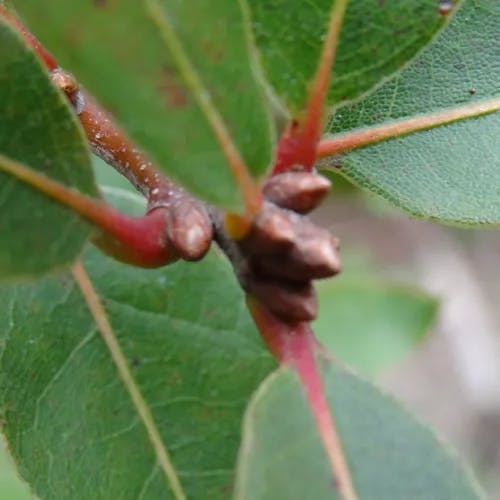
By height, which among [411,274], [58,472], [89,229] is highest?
[89,229]

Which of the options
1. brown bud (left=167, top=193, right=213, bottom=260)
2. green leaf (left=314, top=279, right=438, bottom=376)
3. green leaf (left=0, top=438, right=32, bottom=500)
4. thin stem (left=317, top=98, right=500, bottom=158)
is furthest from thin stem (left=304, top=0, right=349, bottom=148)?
green leaf (left=0, top=438, right=32, bottom=500)

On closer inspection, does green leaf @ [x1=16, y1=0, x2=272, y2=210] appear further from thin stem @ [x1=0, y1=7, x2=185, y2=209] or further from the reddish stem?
the reddish stem

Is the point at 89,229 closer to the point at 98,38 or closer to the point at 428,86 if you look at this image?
the point at 98,38

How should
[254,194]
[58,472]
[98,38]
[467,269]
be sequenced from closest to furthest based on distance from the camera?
[98,38], [254,194], [58,472], [467,269]

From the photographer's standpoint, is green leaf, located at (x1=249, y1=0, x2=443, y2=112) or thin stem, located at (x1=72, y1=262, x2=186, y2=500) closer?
green leaf, located at (x1=249, y1=0, x2=443, y2=112)

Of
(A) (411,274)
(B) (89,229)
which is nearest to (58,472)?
(B) (89,229)

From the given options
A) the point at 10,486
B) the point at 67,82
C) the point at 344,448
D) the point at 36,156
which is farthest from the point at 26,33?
the point at 10,486
